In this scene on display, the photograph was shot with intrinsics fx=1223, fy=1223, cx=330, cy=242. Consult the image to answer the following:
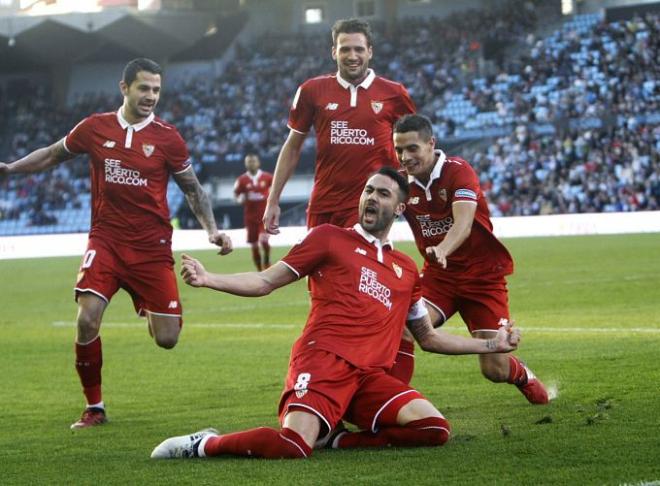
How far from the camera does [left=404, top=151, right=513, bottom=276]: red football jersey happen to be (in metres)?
7.64

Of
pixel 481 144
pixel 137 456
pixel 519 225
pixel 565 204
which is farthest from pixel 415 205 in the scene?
pixel 481 144

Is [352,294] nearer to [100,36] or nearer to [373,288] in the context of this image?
[373,288]

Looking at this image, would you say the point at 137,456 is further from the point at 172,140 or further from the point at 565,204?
the point at 565,204

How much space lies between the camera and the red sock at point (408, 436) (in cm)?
638

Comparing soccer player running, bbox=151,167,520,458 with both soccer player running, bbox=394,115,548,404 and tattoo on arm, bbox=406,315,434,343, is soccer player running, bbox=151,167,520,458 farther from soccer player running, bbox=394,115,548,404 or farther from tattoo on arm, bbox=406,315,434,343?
soccer player running, bbox=394,115,548,404

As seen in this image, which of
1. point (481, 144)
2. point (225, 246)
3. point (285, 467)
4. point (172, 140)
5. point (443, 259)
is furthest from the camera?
point (481, 144)

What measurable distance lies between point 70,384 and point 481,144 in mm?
30410

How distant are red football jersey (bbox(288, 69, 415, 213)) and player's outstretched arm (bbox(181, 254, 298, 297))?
6.73 ft

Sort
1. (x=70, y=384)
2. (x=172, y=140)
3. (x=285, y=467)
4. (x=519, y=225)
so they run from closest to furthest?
(x=285, y=467), (x=172, y=140), (x=70, y=384), (x=519, y=225)

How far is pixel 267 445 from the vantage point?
612 cm

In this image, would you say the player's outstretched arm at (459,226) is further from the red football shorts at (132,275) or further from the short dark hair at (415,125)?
the red football shorts at (132,275)

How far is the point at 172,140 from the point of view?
28.4 feet

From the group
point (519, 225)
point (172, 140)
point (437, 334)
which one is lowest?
point (519, 225)

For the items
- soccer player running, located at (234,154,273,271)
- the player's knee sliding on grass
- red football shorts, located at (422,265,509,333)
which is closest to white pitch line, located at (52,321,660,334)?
red football shorts, located at (422,265,509,333)
